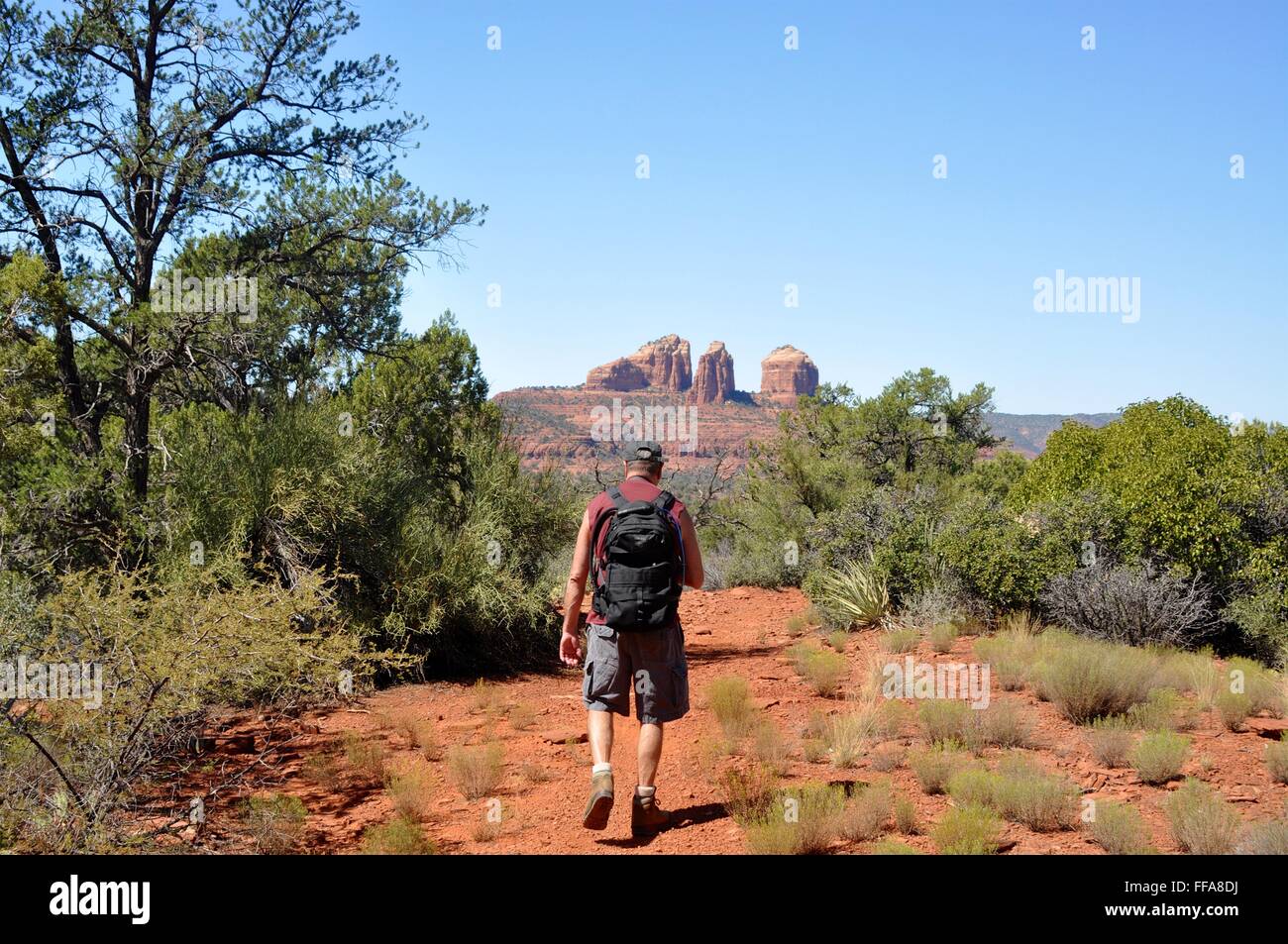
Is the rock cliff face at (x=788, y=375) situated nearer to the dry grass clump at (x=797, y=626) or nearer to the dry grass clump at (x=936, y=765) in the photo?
the dry grass clump at (x=797, y=626)

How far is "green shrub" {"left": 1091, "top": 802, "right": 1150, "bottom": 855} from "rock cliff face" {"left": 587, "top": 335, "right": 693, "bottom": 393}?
105343 mm

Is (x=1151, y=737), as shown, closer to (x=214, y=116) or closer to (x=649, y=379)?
(x=214, y=116)

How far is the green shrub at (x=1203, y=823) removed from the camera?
4574 millimetres

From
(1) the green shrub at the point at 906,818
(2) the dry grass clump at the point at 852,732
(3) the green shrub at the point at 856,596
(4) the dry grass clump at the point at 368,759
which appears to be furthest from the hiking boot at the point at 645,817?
(3) the green shrub at the point at 856,596

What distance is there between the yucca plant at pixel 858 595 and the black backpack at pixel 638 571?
318 inches

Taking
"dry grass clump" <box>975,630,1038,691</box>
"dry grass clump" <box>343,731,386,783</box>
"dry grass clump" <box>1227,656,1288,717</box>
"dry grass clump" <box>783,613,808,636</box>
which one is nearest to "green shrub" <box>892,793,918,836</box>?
"dry grass clump" <box>343,731,386,783</box>

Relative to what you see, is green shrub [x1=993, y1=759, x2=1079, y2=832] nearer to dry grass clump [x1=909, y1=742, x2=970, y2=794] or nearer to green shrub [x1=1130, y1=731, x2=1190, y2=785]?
dry grass clump [x1=909, y1=742, x2=970, y2=794]

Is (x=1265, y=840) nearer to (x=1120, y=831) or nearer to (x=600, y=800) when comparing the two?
(x=1120, y=831)

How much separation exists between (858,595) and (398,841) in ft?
29.1

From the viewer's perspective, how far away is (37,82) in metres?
9.02

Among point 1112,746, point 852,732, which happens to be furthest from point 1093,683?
point 852,732

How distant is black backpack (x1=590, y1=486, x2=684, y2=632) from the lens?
4797mm

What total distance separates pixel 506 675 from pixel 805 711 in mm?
3838
